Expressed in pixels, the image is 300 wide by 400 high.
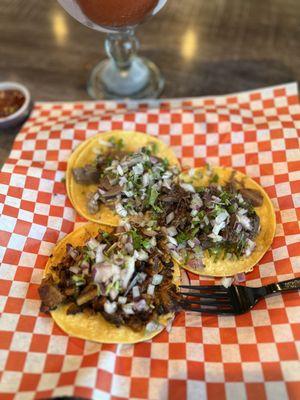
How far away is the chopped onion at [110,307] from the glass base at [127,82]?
1.81m

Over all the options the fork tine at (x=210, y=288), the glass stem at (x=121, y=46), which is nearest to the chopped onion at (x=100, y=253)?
the fork tine at (x=210, y=288)

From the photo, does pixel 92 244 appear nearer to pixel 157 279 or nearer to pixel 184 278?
pixel 157 279

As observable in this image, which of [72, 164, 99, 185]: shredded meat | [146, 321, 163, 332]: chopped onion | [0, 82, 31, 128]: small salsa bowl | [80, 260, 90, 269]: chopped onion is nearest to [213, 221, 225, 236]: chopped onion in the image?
[146, 321, 163, 332]: chopped onion

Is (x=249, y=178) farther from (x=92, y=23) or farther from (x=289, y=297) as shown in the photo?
(x=92, y=23)

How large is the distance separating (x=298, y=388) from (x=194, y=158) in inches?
60.0

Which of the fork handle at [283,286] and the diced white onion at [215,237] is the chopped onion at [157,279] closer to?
the diced white onion at [215,237]

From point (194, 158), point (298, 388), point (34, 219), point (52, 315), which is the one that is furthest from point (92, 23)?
point (298, 388)

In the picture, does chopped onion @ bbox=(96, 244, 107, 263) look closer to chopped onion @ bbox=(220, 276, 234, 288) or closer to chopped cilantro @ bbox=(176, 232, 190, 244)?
chopped cilantro @ bbox=(176, 232, 190, 244)

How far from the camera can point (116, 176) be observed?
7.61ft

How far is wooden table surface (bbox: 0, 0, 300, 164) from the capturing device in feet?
10.4

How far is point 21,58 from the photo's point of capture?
3408 millimetres

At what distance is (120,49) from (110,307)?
1.94m

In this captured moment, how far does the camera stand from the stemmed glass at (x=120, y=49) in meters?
2.26

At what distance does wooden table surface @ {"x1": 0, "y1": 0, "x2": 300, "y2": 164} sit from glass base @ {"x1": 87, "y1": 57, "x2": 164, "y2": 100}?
76mm
